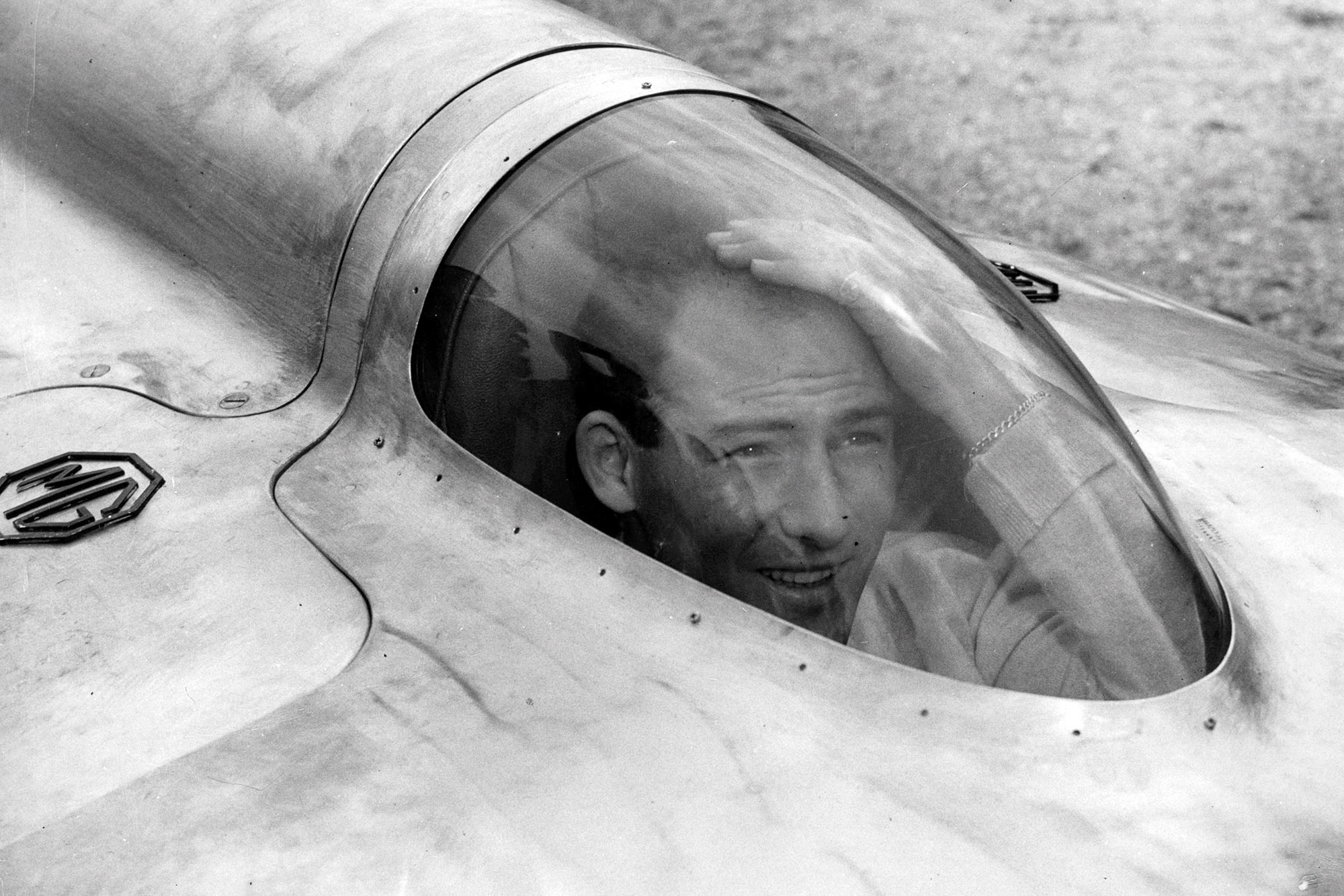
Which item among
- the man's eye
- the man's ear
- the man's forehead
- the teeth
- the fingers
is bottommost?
the teeth

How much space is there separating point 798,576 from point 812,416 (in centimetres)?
20

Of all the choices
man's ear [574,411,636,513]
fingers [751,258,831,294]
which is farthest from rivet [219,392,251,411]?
fingers [751,258,831,294]

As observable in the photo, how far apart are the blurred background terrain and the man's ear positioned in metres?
3.03

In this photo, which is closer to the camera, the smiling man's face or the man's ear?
the smiling man's face

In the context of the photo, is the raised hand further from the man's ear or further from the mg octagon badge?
the mg octagon badge

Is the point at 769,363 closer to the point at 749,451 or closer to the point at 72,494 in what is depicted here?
the point at 749,451

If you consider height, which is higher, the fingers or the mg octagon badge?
the fingers

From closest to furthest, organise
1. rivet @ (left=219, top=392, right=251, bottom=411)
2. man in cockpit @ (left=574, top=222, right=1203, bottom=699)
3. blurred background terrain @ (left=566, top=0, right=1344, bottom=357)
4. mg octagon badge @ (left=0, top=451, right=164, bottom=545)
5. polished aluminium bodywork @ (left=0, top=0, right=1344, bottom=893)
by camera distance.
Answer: polished aluminium bodywork @ (left=0, top=0, right=1344, bottom=893), man in cockpit @ (left=574, top=222, right=1203, bottom=699), mg octagon badge @ (left=0, top=451, right=164, bottom=545), rivet @ (left=219, top=392, right=251, bottom=411), blurred background terrain @ (left=566, top=0, right=1344, bottom=357)

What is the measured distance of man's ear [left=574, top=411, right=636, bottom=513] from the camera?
1968mm

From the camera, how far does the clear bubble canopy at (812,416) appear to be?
1.83 metres

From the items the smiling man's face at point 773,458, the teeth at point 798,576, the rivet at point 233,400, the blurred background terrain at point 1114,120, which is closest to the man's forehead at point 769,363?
the smiling man's face at point 773,458

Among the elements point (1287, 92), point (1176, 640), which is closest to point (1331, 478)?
point (1176, 640)

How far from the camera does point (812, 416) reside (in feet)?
6.19

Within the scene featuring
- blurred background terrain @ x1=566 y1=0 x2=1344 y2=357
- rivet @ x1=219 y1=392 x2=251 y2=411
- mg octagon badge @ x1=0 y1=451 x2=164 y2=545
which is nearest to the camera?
mg octagon badge @ x1=0 y1=451 x2=164 y2=545
